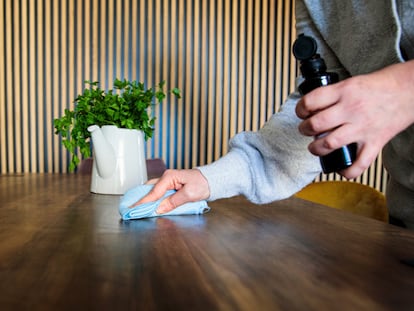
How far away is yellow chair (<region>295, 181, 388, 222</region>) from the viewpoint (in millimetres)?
1517

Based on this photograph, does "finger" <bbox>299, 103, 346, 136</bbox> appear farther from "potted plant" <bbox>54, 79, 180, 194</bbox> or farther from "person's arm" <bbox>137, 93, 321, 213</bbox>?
"potted plant" <bbox>54, 79, 180, 194</bbox>

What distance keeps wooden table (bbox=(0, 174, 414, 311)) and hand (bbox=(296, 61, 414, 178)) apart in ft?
0.46

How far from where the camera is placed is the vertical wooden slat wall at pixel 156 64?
10.5 ft

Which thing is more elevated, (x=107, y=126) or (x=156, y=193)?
(x=107, y=126)

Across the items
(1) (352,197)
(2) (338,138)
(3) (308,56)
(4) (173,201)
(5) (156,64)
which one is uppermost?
(5) (156,64)

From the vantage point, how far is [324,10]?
0.96m

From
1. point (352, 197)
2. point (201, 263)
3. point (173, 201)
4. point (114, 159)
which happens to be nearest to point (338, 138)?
point (201, 263)

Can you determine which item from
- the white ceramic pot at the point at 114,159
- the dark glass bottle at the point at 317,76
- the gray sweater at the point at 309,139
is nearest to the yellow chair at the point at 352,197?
the gray sweater at the point at 309,139

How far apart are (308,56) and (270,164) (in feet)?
1.28

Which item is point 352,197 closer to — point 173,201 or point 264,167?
point 264,167

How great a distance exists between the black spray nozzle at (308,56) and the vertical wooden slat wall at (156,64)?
2.81 meters

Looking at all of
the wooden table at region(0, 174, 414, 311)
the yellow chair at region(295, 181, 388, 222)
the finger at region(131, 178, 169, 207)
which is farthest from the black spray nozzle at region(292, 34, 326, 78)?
the yellow chair at region(295, 181, 388, 222)

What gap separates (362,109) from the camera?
1.77 feet

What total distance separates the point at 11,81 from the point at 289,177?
9.60 feet
